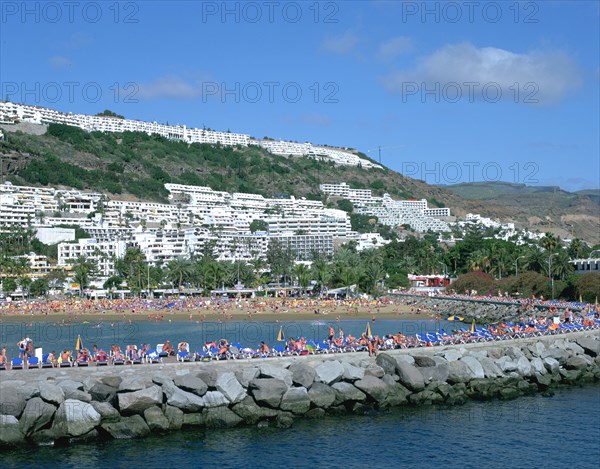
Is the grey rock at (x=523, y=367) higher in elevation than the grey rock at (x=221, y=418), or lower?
higher

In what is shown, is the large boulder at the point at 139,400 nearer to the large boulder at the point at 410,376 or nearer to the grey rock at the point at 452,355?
the large boulder at the point at 410,376

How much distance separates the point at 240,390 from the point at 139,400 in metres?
3.38

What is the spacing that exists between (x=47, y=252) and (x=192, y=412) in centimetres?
10406

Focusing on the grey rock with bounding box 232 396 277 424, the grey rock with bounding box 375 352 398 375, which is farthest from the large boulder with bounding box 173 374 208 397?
the grey rock with bounding box 375 352 398 375

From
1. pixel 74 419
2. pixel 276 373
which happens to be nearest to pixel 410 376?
pixel 276 373

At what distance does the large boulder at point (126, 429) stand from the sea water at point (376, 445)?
10.6 inches

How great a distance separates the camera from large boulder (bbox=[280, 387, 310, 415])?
26.4 meters

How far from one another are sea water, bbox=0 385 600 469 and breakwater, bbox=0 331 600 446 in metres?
0.62

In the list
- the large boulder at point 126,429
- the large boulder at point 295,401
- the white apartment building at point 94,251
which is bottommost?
the large boulder at point 126,429

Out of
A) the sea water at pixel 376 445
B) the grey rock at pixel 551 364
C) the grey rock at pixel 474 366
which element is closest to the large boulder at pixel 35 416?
the sea water at pixel 376 445

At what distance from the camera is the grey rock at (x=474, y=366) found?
1233 inches

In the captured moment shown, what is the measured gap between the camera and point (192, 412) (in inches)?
998

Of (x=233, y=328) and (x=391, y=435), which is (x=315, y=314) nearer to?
(x=233, y=328)

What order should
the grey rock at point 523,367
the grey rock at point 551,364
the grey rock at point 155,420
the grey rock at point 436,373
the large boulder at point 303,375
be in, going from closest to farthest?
1. the grey rock at point 155,420
2. the large boulder at point 303,375
3. the grey rock at point 436,373
4. the grey rock at point 523,367
5. the grey rock at point 551,364
